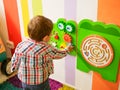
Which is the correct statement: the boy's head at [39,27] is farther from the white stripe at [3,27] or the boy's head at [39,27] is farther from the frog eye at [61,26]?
the white stripe at [3,27]

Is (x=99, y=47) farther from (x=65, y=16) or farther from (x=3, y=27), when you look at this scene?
(x=3, y=27)

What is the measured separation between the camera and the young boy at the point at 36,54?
109cm

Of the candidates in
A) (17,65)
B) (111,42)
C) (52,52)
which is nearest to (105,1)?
(111,42)

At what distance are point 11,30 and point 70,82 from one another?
27.2 inches

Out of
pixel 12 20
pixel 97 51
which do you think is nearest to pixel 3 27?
pixel 12 20

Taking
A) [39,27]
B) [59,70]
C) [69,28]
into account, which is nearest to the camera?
[39,27]

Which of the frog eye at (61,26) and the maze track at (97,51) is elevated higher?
the frog eye at (61,26)

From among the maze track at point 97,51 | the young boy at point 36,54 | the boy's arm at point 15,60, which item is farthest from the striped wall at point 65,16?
the boy's arm at point 15,60

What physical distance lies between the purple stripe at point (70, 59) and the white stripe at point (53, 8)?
42 millimetres

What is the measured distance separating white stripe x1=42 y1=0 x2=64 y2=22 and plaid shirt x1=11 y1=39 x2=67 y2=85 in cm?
30

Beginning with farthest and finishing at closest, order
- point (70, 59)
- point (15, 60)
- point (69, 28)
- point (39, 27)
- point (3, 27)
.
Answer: point (3, 27), point (70, 59), point (69, 28), point (15, 60), point (39, 27)

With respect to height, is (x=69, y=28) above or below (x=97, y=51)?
above

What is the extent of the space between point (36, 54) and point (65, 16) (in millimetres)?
373

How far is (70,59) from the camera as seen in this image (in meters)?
1.46
